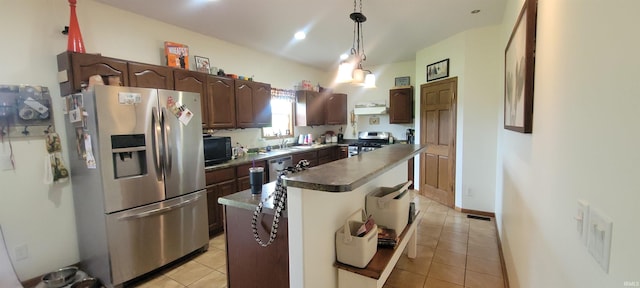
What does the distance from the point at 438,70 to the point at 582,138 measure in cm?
384

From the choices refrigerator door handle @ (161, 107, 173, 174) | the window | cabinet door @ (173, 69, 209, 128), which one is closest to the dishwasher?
the window

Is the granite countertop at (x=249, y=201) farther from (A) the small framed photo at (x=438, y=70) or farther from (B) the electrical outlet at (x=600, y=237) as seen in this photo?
(A) the small framed photo at (x=438, y=70)

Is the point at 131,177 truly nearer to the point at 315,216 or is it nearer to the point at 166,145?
the point at 166,145

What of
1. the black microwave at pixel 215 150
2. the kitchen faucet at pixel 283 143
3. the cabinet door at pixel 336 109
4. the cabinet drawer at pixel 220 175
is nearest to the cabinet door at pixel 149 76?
the black microwave at pixel 215 150

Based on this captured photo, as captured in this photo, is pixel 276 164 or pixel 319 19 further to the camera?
pixel 276 164

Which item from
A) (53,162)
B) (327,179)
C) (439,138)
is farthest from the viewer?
(439,138)

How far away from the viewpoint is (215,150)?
341 cm

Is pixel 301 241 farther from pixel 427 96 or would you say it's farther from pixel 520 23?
pixel 427 96

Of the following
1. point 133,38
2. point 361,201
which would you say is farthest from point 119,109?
point 361,201

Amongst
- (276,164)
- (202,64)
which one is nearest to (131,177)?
(202,64)

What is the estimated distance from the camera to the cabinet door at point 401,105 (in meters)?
5.35

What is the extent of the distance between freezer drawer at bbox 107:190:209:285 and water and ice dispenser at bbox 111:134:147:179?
1.11ft

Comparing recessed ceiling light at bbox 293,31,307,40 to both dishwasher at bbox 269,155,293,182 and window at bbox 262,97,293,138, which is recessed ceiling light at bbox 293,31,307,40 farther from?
dishwasher at bbox 269,155,293,182

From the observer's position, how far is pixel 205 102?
335cm
